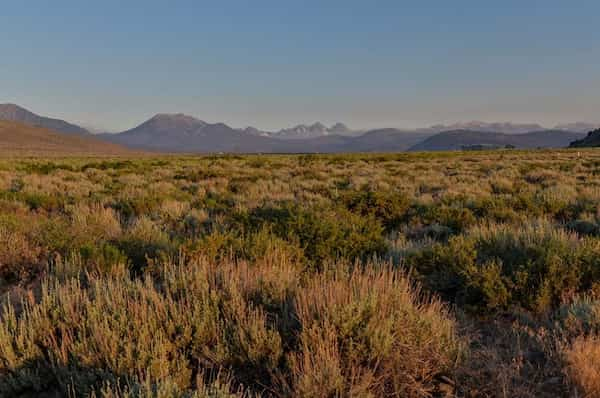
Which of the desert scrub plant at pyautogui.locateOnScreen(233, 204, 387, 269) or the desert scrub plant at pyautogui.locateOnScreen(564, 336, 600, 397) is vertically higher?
the desert scrub plant at pyautogui.locateOnScreen(233, 204, 387, 269)

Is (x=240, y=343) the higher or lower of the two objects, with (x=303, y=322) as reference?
lower

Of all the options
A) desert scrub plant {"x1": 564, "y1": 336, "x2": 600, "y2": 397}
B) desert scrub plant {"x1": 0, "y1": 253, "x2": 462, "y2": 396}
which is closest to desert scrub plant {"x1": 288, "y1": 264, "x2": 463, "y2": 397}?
desert scrub plant {"x1": 0, "y1": 253, "x2": 462, "y2": 396}

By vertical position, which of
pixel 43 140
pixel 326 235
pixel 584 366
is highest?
pixel 43 140

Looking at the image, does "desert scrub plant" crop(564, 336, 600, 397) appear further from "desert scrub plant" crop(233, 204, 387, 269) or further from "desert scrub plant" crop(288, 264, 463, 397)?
"desert scrub plant" crop(233, 204, 387, 269)

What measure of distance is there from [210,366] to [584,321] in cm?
332

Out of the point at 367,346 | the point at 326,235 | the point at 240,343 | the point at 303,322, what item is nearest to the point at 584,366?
the point at 367,346

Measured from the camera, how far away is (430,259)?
546cm

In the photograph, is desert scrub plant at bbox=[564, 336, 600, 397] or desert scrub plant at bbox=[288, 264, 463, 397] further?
desert scrub plant at bbox=[564, 336, 600, 397]

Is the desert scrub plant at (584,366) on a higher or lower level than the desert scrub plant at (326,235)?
lower

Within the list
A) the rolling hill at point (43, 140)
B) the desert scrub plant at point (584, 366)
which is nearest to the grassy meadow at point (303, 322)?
the desert scrub plant at point (584, 366)

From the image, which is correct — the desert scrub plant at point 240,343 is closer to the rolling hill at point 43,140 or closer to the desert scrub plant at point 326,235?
the desert scrub plant at point 326,235

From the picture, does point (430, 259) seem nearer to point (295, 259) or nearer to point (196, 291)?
point (295, 259)

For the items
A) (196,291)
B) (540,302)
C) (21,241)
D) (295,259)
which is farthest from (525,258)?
(21,241)

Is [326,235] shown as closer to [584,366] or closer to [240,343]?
[240,343]
